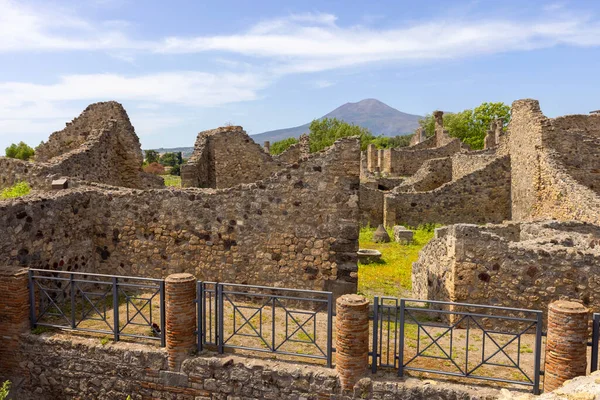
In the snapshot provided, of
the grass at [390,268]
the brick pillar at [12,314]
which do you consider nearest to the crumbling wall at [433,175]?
the grass at [390,268]

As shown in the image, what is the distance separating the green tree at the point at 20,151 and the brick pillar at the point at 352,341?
213 feet

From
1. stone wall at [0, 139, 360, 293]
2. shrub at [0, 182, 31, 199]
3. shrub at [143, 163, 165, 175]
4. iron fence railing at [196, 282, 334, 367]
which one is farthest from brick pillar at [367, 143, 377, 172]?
iron fence railing at [196, 282, 334, 367]

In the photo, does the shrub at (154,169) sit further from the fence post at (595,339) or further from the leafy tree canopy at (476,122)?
the fence post at (595,339)

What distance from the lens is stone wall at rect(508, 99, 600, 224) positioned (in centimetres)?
1666

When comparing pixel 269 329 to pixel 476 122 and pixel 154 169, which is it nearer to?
pixel 154 169

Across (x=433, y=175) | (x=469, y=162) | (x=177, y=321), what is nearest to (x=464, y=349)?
(x=177, y=321)

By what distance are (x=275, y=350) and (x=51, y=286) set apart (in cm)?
598

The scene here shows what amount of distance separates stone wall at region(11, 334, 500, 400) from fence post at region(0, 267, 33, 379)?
A: 244mm

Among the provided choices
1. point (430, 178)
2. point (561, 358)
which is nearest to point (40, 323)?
point (561, 358)

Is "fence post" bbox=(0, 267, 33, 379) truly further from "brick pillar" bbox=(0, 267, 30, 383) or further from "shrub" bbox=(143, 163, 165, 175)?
"shrub" bbox=(143, 163, 165, 175)

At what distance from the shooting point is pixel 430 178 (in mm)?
30094

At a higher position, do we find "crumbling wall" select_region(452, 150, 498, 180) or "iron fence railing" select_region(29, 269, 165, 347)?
"crumbling wall" select_region(452, 150, 498, 180)

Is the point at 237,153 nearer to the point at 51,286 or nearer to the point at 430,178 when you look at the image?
the point at 51,286

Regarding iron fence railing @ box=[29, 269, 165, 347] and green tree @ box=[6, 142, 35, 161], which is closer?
iron fence railing @ box=[29, 269, 165, 347]
